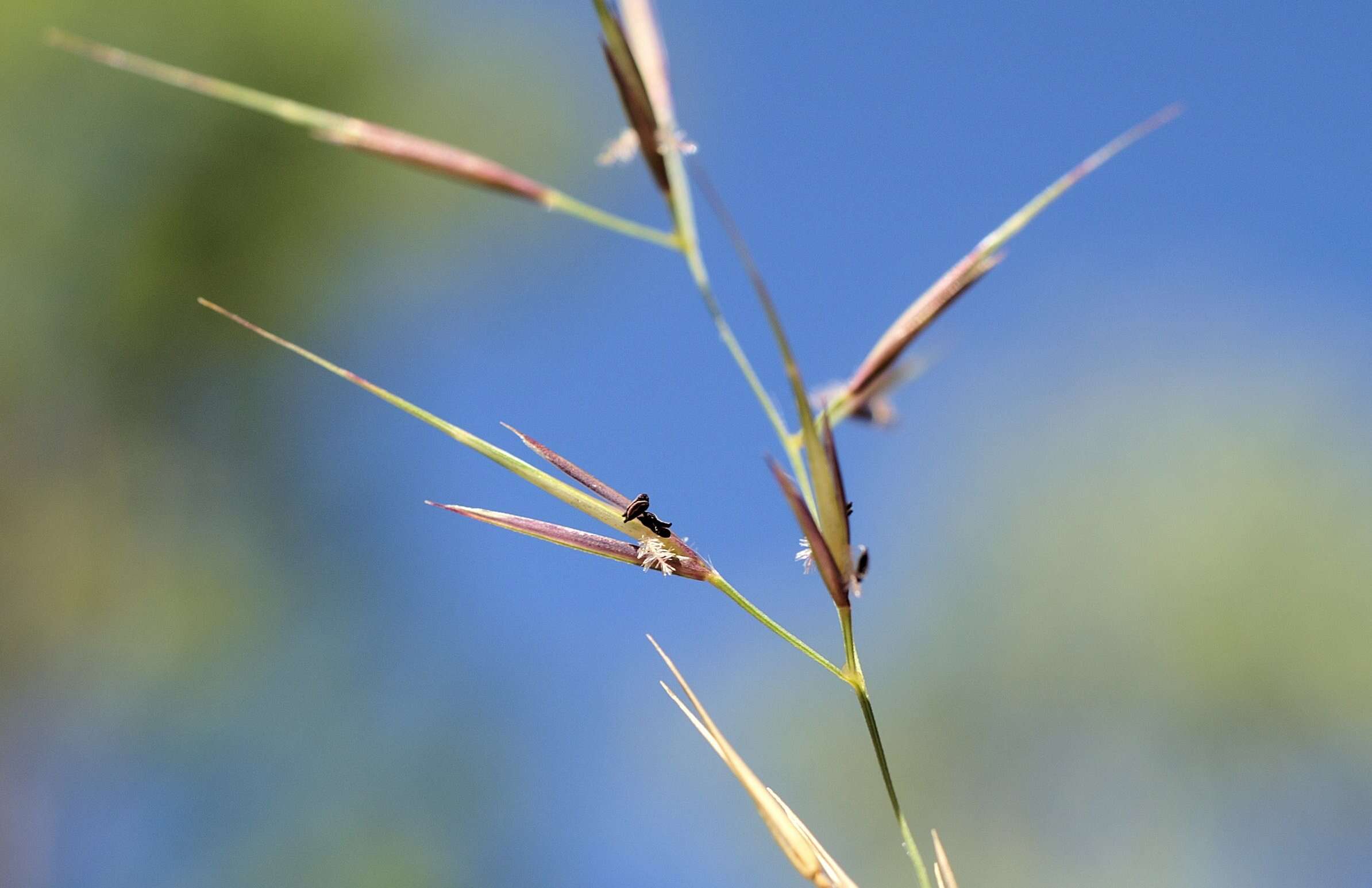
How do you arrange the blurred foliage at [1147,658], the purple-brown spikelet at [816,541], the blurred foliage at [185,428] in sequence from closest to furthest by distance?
1. the purple-brown spikelet at [816,541]
2. the blurred foliage at [185,428]
3. the blurred foliage at [1147,658]

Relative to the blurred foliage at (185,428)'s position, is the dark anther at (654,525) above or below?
below

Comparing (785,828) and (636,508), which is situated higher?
(636,508)

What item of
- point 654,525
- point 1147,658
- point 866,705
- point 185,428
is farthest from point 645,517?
point 1147,658

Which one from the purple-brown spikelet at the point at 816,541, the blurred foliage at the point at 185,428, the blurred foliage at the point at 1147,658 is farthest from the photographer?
the blurred foliage at the point at 1147,658

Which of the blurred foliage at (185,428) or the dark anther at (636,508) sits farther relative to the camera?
the blurred foliage at (185,428)

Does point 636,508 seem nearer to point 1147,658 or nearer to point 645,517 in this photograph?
point 645,517

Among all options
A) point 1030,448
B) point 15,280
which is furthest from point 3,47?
point 1030,448

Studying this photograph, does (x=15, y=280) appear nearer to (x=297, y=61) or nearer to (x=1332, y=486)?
(x=297, y=61)

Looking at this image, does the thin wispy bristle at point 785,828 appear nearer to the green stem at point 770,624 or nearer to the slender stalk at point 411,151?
the green stem at point 770,624

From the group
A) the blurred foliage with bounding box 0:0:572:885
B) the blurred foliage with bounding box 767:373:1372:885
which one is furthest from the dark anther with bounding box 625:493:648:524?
the blurred foliage with bounding box 767:373:1372:885

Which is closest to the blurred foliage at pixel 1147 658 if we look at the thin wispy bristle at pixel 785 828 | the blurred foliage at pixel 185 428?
the blurred foliage at pixel 185 428
